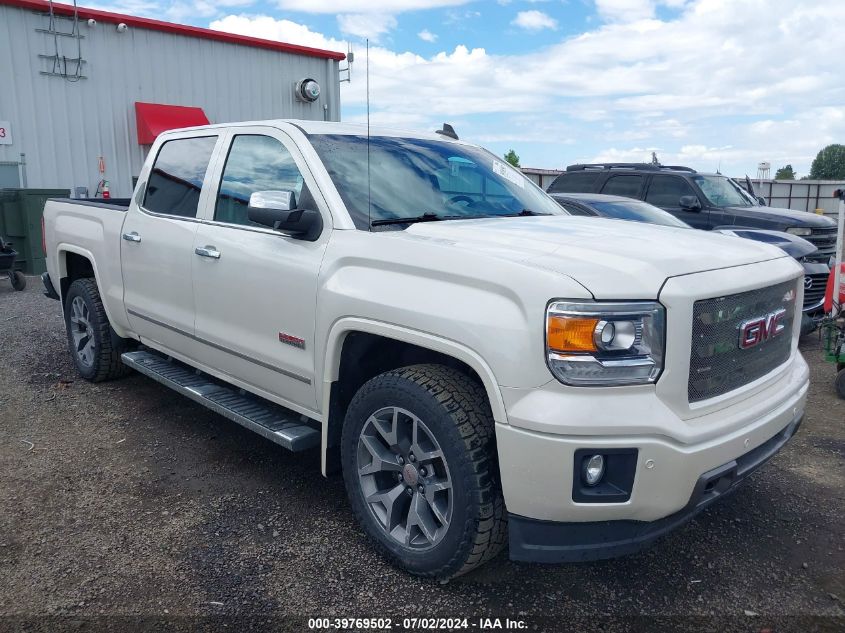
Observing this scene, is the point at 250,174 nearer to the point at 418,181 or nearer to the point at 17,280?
the point at 418,181

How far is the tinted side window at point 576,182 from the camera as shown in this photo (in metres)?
11.5

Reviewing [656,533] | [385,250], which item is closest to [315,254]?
[385,250]

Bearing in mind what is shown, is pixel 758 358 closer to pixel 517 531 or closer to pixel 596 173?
pixel 517 531

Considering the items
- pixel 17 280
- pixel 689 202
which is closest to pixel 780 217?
pixel 689 202

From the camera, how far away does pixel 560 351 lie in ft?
7.88

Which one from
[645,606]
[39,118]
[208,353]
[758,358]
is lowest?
[645,606]

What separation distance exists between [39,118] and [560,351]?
16.2m

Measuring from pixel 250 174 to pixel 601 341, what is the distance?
2347mm

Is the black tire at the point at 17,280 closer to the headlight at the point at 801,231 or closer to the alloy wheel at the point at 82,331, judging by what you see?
the alloy wheel at the point at 82,331

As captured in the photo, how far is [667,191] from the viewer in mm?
10773

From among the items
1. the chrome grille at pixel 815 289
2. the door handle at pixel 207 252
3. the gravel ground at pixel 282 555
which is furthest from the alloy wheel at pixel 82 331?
the chrome grille at pixel 815 289

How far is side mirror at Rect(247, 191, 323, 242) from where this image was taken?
3.16m

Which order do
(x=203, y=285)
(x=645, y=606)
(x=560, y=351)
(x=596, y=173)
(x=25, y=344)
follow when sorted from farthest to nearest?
1. (x=596, y=173)
2. (x=25, y=344)
3. (x=203, y=285)
4. (x=645, y=606)
5. (x=560, y=351)

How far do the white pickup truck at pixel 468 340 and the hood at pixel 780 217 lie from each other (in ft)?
21.5
